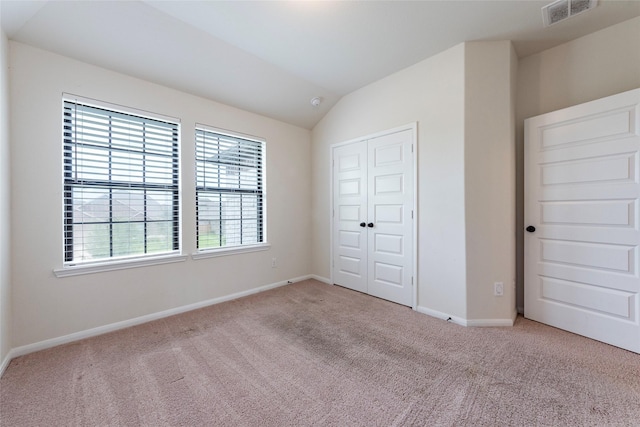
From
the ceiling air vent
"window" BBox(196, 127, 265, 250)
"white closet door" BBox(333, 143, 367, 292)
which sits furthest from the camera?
"white closet door" BBox(333, 143, 367, 292)

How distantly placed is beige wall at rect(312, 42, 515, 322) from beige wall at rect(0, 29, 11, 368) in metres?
3.54

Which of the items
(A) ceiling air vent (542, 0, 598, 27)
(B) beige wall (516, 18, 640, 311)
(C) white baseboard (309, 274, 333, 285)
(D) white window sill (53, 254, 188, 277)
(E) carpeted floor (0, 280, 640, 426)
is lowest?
(E) carpeted floor (0, 280, 640, 426)

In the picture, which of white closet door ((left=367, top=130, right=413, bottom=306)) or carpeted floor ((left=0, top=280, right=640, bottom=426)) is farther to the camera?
white closet door ((left=367, top=130, right=413, bottom=306))

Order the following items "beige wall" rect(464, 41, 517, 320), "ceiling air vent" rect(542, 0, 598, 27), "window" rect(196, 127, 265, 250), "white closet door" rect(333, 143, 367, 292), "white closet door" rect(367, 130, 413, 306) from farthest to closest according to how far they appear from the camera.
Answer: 1. "white closet door" rect(333, 143, 367, 292)
2. "window" rect(196, 127, 265, 250)
3. "white closet door" rect(367, 130, 413, 306)
4. "beige wall" rect(464, 41, 517, 320)
5. "ceiling air vent" rect(542, 0, 598, 27)

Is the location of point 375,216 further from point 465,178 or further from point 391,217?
point 465,178

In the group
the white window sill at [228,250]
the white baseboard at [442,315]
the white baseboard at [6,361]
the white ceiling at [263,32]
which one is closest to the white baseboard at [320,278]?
the white window sill at [228,250]

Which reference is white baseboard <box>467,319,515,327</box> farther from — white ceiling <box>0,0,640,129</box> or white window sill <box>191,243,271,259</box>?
white ceiling <box>0,0,640,129</box>

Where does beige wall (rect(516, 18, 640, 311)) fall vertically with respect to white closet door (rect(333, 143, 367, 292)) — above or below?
above

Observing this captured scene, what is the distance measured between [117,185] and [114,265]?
778 mm

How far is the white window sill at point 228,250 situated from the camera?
120 inches

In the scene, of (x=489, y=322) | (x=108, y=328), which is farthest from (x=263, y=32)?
(x=489, y=322)

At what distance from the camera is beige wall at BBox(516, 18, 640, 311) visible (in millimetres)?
2217

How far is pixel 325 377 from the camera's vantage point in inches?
70.5

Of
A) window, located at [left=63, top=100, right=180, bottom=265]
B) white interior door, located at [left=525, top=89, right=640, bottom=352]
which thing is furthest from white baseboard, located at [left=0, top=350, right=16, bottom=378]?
white interior door, located at [left=525, top=89, right=640, bottom=352]
